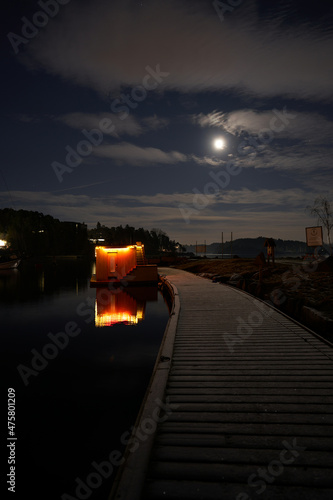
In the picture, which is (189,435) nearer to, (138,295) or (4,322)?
(4,322)

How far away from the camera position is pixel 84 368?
10469mm

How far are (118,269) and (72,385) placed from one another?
2085 cm

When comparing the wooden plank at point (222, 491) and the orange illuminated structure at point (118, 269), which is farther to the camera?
the orange illuminated structure at point (118, 269)

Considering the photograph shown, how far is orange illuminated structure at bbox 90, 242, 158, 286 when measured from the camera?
95.8ft

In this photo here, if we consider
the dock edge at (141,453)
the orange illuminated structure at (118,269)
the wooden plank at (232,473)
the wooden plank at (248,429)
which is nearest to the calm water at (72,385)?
the dock edge at (141,453)

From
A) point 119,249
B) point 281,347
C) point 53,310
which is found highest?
point 119,249

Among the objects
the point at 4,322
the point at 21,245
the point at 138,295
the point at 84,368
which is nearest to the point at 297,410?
the point at 84,368

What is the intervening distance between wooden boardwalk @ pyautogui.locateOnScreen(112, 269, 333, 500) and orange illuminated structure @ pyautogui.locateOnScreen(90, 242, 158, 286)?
21.6m

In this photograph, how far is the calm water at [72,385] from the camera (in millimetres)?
5539

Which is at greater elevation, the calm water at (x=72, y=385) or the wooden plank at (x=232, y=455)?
the wooden plank at (x=232, y=455)

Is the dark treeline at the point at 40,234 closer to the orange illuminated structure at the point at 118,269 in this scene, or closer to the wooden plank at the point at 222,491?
the orange illuminated structure at the point at 118,269

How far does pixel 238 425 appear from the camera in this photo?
4332 millimetres

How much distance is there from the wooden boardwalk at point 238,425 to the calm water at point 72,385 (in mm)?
1858

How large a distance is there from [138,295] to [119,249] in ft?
16.7
